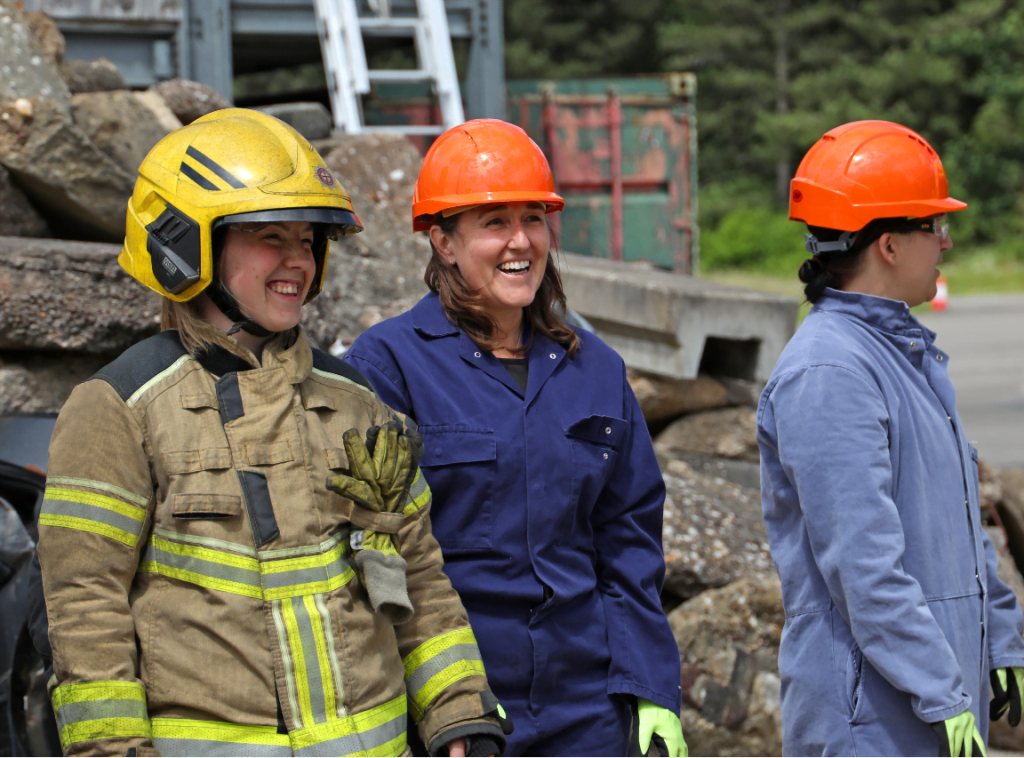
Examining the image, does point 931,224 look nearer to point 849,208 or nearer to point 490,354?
point 849,208

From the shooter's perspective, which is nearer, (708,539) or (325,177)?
(325,177)

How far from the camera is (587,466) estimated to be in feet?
7.23

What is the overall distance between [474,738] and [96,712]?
2.23ft

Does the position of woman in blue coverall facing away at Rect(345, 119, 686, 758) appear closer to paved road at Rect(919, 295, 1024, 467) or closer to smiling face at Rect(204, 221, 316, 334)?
smiling face at Rect(204, 221, 316, 334)

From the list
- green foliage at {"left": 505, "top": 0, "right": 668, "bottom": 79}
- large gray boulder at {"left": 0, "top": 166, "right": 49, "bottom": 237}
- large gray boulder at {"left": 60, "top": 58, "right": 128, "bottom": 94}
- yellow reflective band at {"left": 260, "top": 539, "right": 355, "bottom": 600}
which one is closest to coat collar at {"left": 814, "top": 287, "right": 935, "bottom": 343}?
yellow reflective band at {"left": 260, "top": 539, "right": 355, "bottom": 600}

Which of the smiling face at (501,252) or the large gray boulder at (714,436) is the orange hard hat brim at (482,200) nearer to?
the smiling face at (501,252)

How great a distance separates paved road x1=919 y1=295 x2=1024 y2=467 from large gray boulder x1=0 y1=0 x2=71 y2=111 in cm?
650

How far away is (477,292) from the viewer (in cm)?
228

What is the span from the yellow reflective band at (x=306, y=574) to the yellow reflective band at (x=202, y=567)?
2 centimetres

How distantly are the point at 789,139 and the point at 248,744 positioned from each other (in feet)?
92.2

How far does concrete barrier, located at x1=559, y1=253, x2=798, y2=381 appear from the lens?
4.87 m

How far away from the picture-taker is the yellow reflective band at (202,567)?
64.6 inches

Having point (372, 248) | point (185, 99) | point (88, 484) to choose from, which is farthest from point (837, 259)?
point (185, 99)

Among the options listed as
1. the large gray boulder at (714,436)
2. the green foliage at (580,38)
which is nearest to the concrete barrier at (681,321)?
the large gray boulder at (714,436)
